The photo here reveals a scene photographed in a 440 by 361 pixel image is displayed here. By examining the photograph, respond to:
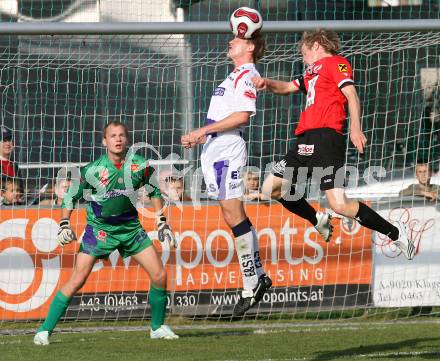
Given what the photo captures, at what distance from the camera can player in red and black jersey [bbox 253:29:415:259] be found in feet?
27.3

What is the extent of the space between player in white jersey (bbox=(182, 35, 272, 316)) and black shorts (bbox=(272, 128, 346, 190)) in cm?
51

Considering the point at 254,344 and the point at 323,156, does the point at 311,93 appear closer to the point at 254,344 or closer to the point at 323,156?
the point at 323,156

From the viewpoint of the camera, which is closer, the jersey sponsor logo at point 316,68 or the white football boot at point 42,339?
the jersey sponsor logo at point 316,68

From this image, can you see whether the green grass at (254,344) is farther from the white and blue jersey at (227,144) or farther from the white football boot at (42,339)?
the white and blue jersey at (227,144)

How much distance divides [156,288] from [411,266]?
3.78 meters

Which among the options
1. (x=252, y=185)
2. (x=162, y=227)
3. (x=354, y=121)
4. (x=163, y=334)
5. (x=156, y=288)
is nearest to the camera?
(x=354, y=121)

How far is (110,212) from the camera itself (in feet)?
33.8

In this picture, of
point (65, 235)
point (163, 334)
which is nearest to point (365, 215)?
point (65, 235)

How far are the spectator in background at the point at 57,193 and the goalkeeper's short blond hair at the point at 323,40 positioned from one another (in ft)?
15.7

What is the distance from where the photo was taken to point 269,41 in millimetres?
13312

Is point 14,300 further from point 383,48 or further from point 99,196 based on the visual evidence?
point 383,48

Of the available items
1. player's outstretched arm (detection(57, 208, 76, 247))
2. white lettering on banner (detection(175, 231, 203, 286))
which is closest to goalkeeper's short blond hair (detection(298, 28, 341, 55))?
player's outstretched arm (detection(57, 208, 76, 247))

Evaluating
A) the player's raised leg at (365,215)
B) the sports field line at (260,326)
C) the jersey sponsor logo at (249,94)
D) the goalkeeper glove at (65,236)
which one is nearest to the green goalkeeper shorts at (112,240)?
the goalkeeper glove at (65,236)

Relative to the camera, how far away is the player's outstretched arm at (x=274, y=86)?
8.10m
